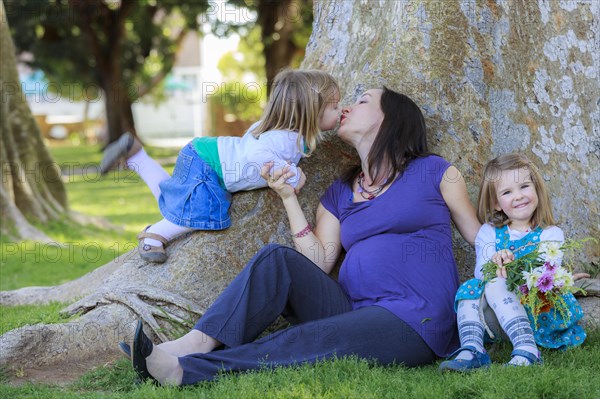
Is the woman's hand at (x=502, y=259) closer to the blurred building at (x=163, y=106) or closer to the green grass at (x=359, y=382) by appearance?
the green grass at (x=359, y=382)

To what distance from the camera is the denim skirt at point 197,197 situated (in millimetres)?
4738

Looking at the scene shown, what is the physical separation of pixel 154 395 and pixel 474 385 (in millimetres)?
1406

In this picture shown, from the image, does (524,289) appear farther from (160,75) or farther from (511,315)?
(160,75)

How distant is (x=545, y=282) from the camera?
3.96m

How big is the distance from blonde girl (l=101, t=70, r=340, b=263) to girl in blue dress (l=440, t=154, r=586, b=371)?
1.04m

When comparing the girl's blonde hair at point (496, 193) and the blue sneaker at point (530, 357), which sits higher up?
the girl's blonde hair at point (496, 193)

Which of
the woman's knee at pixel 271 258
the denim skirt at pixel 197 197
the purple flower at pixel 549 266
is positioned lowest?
the purple flower at pixel 549 266

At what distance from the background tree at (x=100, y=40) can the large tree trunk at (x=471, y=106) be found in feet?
64.4

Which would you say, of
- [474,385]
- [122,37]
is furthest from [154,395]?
[122,37]

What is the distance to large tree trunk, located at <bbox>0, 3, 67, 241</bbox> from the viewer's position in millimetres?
9195

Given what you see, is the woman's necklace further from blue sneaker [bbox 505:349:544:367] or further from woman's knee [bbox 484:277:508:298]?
blue sneaker [bbox 505:349:544:367]

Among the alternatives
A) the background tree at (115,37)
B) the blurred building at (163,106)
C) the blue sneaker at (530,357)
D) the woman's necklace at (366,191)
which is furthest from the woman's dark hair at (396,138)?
the blurred building at (163,106)

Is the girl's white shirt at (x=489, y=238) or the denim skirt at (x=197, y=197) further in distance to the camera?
the denim skirt at (x=197, y=197)

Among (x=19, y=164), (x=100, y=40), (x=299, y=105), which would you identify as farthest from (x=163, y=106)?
(x=299, y=105)
